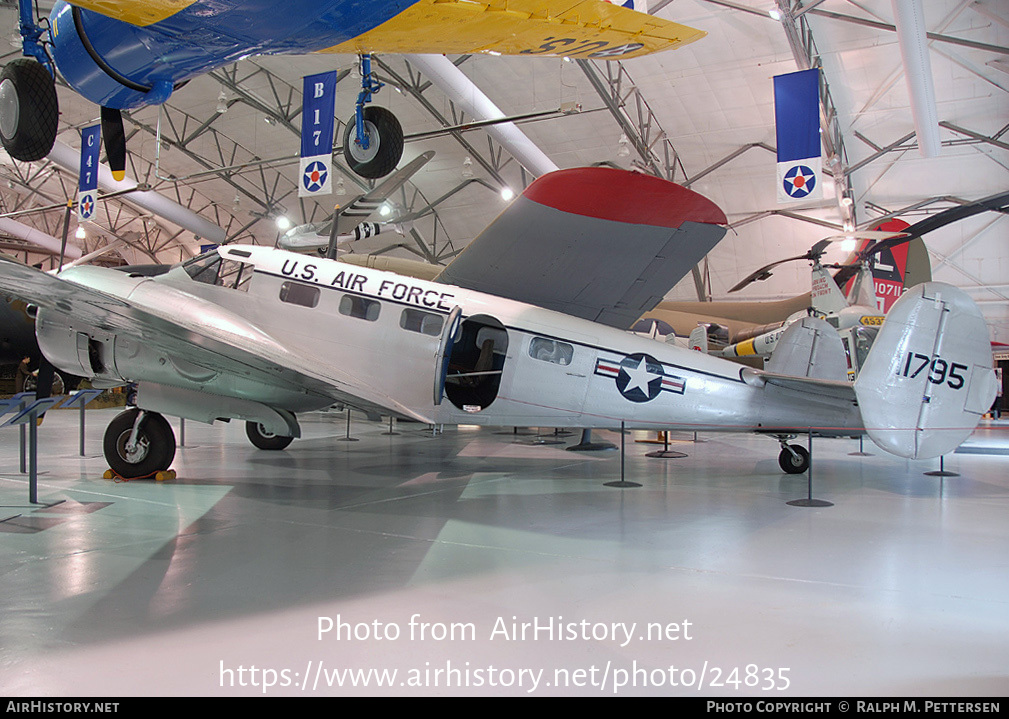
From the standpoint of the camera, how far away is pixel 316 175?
11477 millimetres

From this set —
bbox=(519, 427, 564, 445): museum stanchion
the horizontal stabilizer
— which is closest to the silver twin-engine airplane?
the horizontal stabilizer

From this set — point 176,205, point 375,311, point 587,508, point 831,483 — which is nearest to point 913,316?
point 831,483

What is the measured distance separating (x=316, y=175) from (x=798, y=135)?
8043mm

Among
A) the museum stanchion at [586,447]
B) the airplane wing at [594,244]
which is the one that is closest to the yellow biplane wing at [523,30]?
the airplane wing at [594,244]

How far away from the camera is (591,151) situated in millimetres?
21281

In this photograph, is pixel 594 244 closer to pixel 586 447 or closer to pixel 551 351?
pixel 551 351

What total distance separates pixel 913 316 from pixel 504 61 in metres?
14.4

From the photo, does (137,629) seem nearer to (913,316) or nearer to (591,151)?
(913,316)

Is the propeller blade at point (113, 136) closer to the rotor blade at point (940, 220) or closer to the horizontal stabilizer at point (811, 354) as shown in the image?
the horizontal stabilizer at point (811, 354)

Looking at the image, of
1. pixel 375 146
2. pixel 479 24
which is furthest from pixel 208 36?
pixel 375 146

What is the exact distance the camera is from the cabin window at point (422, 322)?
743cm

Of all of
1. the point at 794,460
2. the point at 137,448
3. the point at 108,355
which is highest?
the point at 108,355

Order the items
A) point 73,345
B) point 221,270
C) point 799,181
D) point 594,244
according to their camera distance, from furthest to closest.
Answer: point 799,181
point 594,244
point 221,270
point 73,345

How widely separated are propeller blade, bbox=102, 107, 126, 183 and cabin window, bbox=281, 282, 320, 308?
6.85 feet
